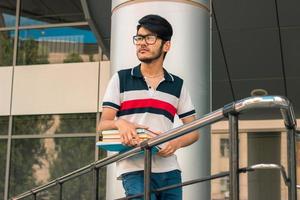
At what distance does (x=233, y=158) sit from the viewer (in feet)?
8.55

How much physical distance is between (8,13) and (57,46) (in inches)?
60.3

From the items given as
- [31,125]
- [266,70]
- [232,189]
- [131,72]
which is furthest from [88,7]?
[232,189]

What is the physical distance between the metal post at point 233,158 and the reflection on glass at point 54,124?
969 cm

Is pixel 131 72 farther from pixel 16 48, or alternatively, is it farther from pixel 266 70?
pixel 16 48

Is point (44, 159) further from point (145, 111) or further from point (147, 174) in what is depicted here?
point (147, 174)

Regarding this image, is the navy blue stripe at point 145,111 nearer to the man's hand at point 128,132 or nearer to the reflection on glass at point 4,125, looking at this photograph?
the man's hand at point 128,132

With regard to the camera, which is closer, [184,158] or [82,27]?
[184,158]

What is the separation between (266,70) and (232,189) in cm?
793

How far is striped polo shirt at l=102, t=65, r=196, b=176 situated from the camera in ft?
11.5

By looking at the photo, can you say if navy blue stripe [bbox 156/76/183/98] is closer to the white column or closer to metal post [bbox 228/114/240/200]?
metal post [bbox 228/114/240/200]

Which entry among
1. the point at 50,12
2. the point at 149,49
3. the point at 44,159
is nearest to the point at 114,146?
the point at 149,49

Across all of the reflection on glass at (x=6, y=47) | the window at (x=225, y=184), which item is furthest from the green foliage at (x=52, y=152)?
the window at (x=225, y=184)

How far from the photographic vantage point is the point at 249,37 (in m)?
9.52

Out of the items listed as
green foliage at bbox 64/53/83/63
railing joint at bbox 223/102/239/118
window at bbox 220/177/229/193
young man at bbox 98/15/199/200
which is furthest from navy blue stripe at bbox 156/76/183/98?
green foliage at bbox 64/53/83/63
